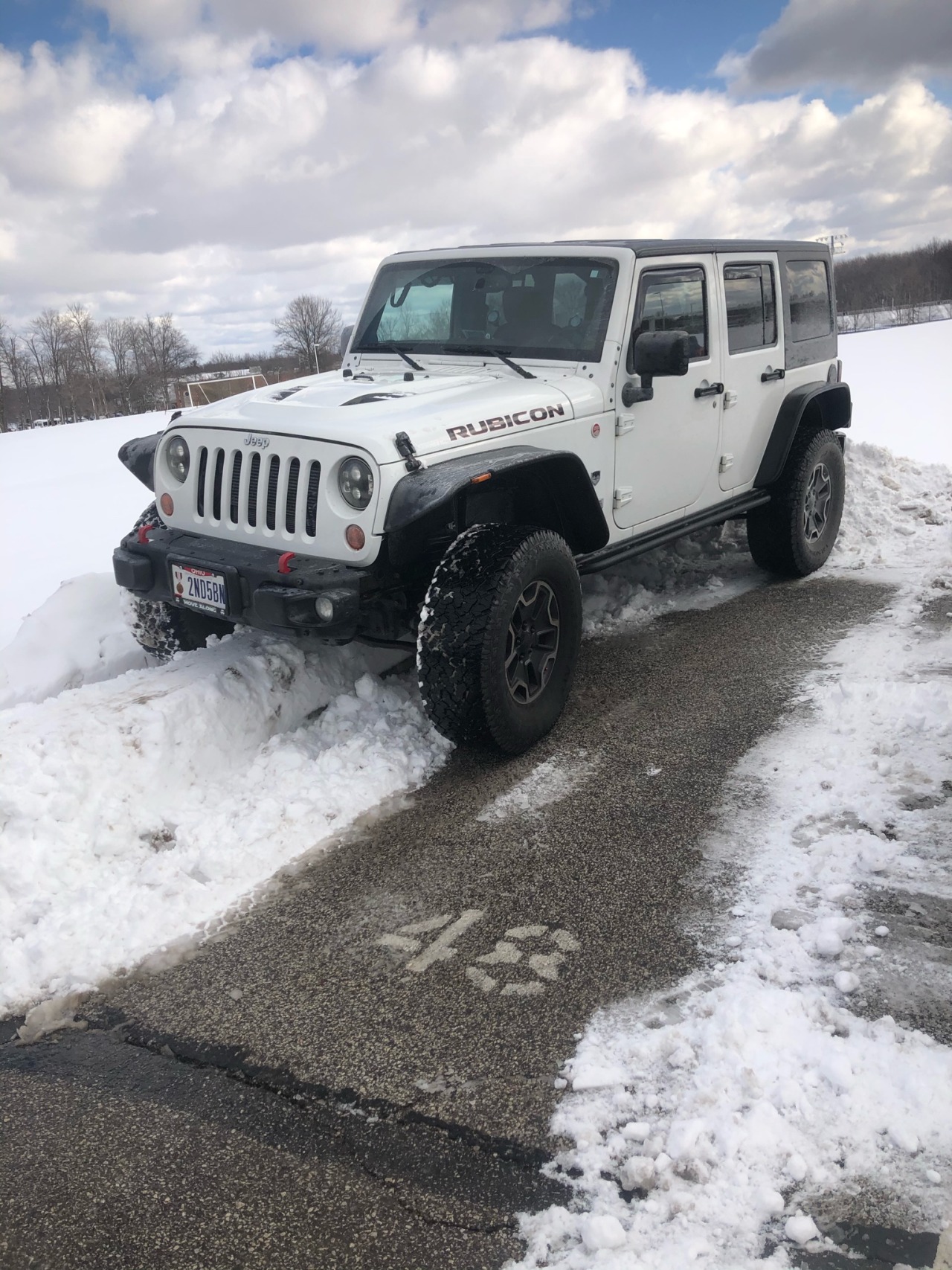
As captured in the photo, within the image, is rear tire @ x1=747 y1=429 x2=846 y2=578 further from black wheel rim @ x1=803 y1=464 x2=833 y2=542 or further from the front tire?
the front tire

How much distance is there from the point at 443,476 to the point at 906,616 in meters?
3.27

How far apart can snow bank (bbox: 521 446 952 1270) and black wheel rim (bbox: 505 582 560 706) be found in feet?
2.97

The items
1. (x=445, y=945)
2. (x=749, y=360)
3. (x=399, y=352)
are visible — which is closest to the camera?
(x=445, y=945)

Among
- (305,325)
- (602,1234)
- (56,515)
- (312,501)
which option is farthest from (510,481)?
(305,325)

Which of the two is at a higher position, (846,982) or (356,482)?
(356,482)

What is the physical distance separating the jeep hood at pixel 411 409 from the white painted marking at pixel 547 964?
5.85 feet

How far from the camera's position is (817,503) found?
655cm

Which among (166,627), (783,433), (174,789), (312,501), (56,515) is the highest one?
(312,501)

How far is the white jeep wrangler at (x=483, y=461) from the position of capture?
369 centimetres

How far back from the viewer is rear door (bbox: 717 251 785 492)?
550 cm

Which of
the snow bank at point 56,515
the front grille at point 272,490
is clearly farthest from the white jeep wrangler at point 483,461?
the snow bank at point 56,515

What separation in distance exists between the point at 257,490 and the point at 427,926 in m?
1.87

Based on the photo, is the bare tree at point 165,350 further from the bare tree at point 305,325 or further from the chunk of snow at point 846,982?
the chunk of snow at point 846,982

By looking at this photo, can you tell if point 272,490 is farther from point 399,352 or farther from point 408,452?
point 399,352
